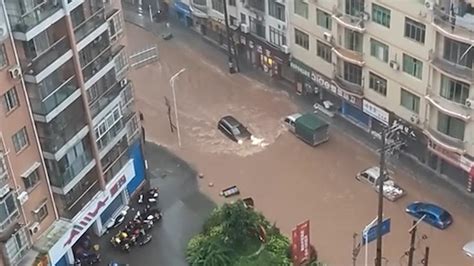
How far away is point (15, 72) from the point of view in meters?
34.6

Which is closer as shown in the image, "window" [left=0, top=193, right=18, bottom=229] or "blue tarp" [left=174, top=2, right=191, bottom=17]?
"window" [left=0, top=193, right=18, bottom=229]

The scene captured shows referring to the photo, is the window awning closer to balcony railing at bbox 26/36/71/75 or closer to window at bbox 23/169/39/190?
window at bbox 23/169/39/190

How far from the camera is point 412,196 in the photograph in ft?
148

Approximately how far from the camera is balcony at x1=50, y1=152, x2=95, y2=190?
38.4m

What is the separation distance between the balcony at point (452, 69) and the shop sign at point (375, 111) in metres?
6.06

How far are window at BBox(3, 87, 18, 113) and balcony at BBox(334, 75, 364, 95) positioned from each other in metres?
22.0

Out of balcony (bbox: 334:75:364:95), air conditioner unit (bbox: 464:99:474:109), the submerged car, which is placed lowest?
the submerged car

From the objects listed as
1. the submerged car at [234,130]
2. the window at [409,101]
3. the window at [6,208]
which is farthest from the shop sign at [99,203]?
the window at [409,101]

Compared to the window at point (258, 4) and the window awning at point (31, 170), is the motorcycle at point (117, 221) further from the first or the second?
the window at point (258, 4)

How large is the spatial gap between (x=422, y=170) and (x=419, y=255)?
7499 mm

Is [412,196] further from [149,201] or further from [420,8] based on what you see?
[149,201]

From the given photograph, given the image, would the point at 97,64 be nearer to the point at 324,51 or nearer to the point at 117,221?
the point at 117,221

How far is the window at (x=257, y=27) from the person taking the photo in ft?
183

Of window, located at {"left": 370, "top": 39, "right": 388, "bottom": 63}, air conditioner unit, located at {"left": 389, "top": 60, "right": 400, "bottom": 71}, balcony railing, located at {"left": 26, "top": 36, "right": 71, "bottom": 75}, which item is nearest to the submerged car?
window, located at {"left": 370, "top": 39, "right": 388, "bottom": 63}
